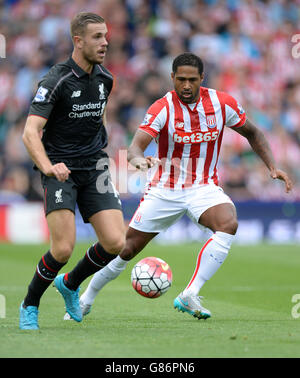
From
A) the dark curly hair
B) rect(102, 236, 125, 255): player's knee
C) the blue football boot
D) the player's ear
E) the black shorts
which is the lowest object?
the blue football boot

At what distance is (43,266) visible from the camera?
20.4ft

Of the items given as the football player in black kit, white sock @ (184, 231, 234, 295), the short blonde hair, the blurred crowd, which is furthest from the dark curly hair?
the blurred crowd

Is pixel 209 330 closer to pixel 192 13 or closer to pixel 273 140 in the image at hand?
pixel 273 140

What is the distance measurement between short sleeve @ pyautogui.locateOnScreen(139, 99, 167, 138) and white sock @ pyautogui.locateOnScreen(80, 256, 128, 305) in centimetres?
122

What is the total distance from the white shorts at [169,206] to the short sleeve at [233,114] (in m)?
0.64

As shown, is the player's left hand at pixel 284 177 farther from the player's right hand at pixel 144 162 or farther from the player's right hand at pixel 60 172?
the player's right hand at pixel 60 172

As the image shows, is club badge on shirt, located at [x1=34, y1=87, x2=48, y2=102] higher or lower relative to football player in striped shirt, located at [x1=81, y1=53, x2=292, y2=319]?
higher

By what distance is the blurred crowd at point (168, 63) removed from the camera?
17.4 m

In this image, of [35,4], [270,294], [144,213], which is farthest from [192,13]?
[144,213]

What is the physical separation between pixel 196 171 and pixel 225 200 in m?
0.47

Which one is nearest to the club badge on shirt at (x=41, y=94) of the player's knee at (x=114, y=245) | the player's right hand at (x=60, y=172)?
the player's right hand at (x=60, y=172)

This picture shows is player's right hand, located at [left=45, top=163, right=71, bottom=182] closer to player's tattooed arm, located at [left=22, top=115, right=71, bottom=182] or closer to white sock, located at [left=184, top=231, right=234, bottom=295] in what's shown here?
player's tattooed arm, located at [left=22, top=115, right=71, bottom=182]

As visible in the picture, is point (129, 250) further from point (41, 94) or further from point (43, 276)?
point (41, 94)

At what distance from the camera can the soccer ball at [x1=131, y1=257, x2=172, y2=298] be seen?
7121 mm
